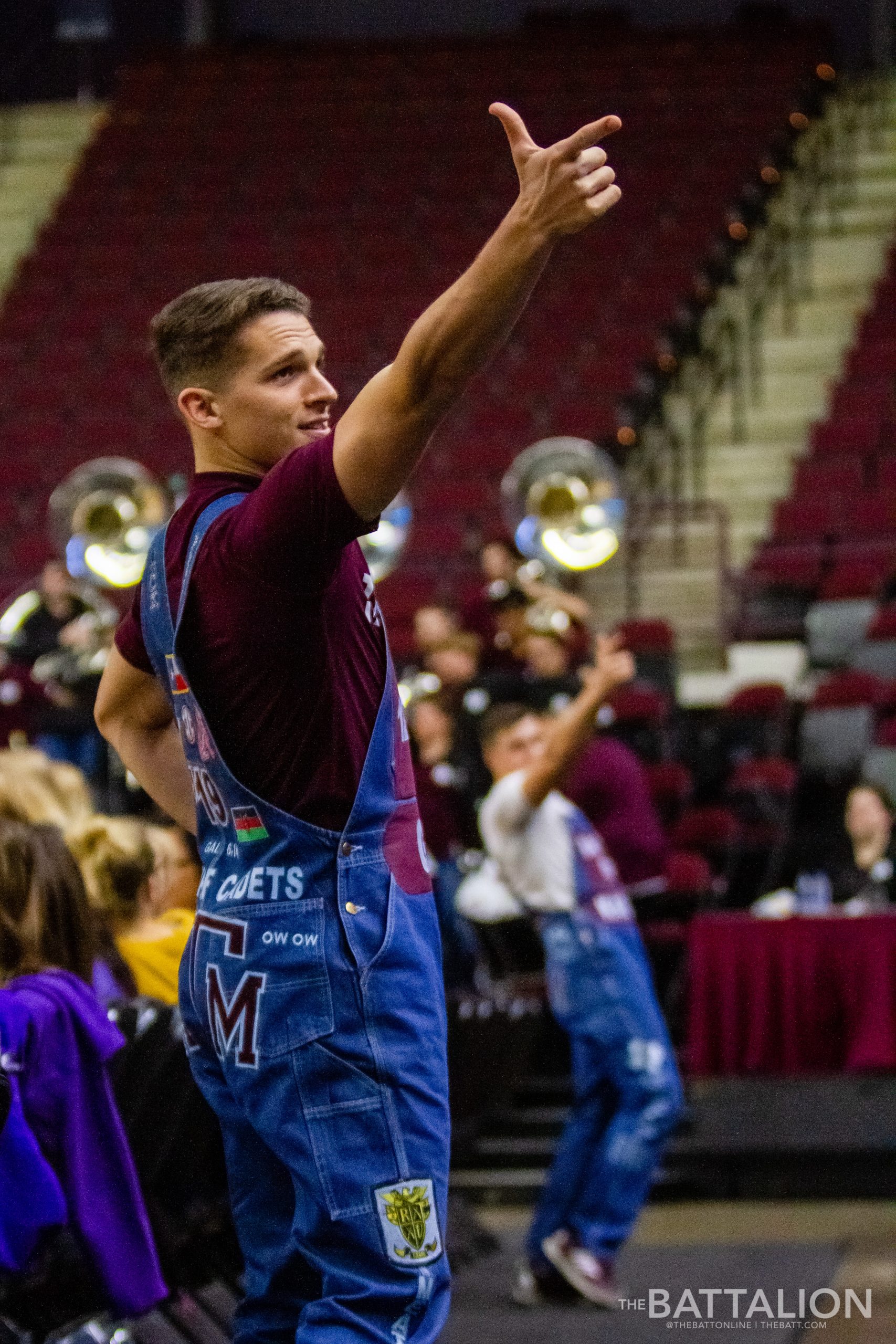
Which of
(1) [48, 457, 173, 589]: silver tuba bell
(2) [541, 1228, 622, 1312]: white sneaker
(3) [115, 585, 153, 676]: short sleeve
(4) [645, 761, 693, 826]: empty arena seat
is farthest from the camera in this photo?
(1) [48, 457, 173, 589]: silver tuba bell

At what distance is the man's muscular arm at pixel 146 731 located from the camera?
273 centimetres

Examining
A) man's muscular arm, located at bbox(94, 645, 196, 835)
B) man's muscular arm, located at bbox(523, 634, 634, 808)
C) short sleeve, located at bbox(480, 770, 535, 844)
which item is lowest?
short sleeve, located at bbox(480, 770, 535, 844)

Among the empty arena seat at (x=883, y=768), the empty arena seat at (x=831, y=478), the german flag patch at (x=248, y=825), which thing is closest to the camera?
the german flag patch at (x=248, y=825)

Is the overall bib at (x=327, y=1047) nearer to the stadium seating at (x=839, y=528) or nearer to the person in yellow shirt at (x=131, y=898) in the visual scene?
the person in yellow shirt at (x=131, y=898)

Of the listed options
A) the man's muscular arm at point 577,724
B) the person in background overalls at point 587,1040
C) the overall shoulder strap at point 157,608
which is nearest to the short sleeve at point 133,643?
the overall shoulder strap at point 157,608

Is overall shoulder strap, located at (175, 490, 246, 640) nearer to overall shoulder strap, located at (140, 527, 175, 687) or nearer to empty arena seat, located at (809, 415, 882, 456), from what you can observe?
Result: overall shoulder strap, located at (140, 527, 175, 687)

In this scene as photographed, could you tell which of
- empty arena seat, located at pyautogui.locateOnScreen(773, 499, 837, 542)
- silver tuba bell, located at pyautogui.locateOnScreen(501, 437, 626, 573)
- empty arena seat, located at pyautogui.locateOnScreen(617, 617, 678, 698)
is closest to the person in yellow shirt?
empty arena seat, located at pyautogui.locateOnScreen(617, 617, 678, 698)

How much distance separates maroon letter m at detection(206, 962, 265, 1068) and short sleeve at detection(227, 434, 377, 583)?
17.9 inches

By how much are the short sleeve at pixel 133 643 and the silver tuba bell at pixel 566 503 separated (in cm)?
823

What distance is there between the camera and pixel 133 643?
269 centimetres

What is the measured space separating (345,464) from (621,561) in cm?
987

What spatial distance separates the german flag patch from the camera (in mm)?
2352

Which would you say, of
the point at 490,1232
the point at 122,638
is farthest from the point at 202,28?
the point at 122,638

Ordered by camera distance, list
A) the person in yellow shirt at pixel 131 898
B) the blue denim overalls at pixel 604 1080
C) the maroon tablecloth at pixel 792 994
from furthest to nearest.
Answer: the maroon tablecloth at pixel 792 994
the blue denim overalls at pixel 604 1080
the person in yellow shirt at pixel 131 898
